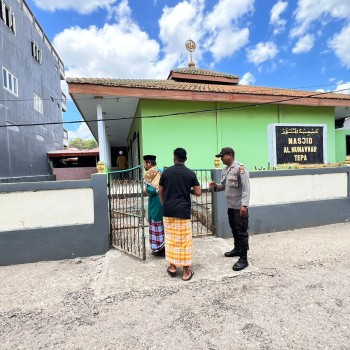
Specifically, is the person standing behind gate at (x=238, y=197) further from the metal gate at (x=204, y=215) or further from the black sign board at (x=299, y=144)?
the black sign board at (x=299, y=144)

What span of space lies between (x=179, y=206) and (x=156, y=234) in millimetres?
1037

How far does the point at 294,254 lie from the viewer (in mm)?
4156

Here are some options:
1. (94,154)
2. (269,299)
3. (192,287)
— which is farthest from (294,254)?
(94,154)

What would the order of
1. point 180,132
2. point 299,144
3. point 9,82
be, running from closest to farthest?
1. point 180,132
2. point 299,144
3. point 9,82

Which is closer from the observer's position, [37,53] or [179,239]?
[179,239]

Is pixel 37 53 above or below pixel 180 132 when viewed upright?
above

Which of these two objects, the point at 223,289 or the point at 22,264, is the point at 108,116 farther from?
the point at 223,289

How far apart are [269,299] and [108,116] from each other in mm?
9365

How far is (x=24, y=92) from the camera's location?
15.2 meters

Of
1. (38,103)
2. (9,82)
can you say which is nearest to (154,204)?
(9,82)

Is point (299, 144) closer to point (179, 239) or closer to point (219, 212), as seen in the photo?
point (219, 212)

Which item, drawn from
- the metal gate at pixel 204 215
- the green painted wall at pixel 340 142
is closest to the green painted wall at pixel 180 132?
the metal gate at pixel 204 215

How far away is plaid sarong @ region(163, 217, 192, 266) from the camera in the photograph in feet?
10.5

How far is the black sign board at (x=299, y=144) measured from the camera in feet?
28.9
